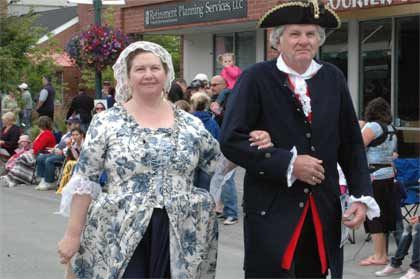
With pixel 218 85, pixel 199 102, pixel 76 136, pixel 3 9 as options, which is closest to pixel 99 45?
pixel 76 136

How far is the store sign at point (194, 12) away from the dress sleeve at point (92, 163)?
42.0 feet

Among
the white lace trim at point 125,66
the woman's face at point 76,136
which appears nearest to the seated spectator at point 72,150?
the woman's face at point 76,136

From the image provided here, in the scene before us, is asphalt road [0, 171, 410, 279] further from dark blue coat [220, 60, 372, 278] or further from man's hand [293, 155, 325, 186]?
man's hand [293, 155, 325, 186]

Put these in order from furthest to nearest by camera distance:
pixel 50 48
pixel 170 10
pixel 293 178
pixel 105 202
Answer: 1. pixel 50 48
2. pixel 170 10
3. pixel 105 202
4. pixel 293 178

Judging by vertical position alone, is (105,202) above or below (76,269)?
above

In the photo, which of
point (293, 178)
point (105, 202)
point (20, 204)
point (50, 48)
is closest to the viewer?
point (293, 178)

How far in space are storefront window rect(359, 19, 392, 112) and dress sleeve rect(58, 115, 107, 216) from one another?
38.5 feet

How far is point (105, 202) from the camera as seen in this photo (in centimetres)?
Answer: 414

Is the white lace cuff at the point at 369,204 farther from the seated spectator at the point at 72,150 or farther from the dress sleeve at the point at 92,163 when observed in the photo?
the seated spectator at the point at 72,150

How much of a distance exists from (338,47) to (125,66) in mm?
12578

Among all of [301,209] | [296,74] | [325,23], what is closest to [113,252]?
[301,209]

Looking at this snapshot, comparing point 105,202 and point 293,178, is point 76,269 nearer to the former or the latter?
point 105,202

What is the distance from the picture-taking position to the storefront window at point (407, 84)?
48.7 feet

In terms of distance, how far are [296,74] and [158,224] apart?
100 cm
